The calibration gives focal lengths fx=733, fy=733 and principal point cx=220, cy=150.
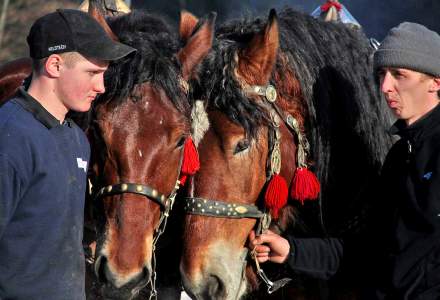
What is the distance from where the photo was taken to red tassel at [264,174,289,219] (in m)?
3.27

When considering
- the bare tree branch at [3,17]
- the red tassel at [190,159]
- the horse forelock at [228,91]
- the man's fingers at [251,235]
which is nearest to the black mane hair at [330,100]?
the horse forelock at [228,91]

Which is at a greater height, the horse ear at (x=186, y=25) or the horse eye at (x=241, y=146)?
the horse ear at (x=186, y=25)

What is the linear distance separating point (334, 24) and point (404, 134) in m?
1.40

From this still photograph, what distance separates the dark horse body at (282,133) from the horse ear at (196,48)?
0.06m

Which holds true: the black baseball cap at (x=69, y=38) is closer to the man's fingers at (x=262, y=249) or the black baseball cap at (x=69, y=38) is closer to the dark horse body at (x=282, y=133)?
the dark horse body at (x=282, y=133)

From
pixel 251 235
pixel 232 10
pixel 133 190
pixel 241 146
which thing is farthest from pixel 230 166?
pixel 232 10

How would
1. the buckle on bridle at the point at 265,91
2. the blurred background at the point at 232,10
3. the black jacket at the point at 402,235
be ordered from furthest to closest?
the blurred background at the point at 232,10 < the buckle on bridle at the point at 265,91 < the black jacket at the point at 402,235

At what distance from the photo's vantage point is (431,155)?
2623 millimetres

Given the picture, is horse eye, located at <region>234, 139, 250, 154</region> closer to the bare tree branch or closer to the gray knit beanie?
the gray knit beanie

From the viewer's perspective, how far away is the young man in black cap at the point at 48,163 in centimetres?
245

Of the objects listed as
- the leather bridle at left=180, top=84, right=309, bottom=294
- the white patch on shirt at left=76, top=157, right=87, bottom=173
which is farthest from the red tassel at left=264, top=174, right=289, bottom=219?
the white patch on shirt at left=76, top=157, right=87, bottom=173

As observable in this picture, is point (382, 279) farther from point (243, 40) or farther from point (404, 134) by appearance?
point (243, 40)

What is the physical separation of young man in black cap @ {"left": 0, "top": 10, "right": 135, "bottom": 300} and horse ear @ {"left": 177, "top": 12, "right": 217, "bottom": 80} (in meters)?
0.78

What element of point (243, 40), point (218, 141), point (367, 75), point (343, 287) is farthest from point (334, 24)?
point (343, 287)
